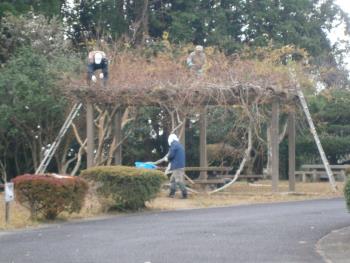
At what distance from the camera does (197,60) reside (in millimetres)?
24484

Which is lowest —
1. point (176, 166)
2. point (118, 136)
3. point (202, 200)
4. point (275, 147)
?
point (202, 200)

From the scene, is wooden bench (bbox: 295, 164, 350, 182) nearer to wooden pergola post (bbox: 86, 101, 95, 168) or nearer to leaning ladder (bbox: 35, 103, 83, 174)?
wooden pergola post (bbox: 86, 101, 95, 168)

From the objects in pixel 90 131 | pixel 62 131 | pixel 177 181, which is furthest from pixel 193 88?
pixel 62 131

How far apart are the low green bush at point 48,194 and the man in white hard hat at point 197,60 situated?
7.85 m

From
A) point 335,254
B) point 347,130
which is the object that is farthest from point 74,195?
point 347,130

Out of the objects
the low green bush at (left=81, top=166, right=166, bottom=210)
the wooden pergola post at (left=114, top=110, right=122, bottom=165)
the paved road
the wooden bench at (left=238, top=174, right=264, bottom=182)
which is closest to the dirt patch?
the low green bush at (left=81, top=166, right=166, bottom=210)

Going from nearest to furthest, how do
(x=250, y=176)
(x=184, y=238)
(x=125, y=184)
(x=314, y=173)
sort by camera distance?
(x=184, y=238), (x=125, y=184), (x=250, y=176), (x=314, y=173)

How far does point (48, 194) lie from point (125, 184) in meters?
2.26

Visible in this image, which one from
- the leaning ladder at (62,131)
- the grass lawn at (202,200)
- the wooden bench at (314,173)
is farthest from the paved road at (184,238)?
the wooden bench at (314,173)

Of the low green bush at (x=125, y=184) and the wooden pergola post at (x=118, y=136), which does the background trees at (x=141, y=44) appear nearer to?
the wooden pergola post at (x=118, y=136)

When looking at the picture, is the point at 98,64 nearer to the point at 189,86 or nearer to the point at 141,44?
the point at 189,86

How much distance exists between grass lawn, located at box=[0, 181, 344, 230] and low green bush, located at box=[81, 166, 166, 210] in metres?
0.38

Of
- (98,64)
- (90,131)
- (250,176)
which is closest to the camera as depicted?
(98,64)

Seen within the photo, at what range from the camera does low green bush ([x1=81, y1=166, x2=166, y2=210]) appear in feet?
60.3
